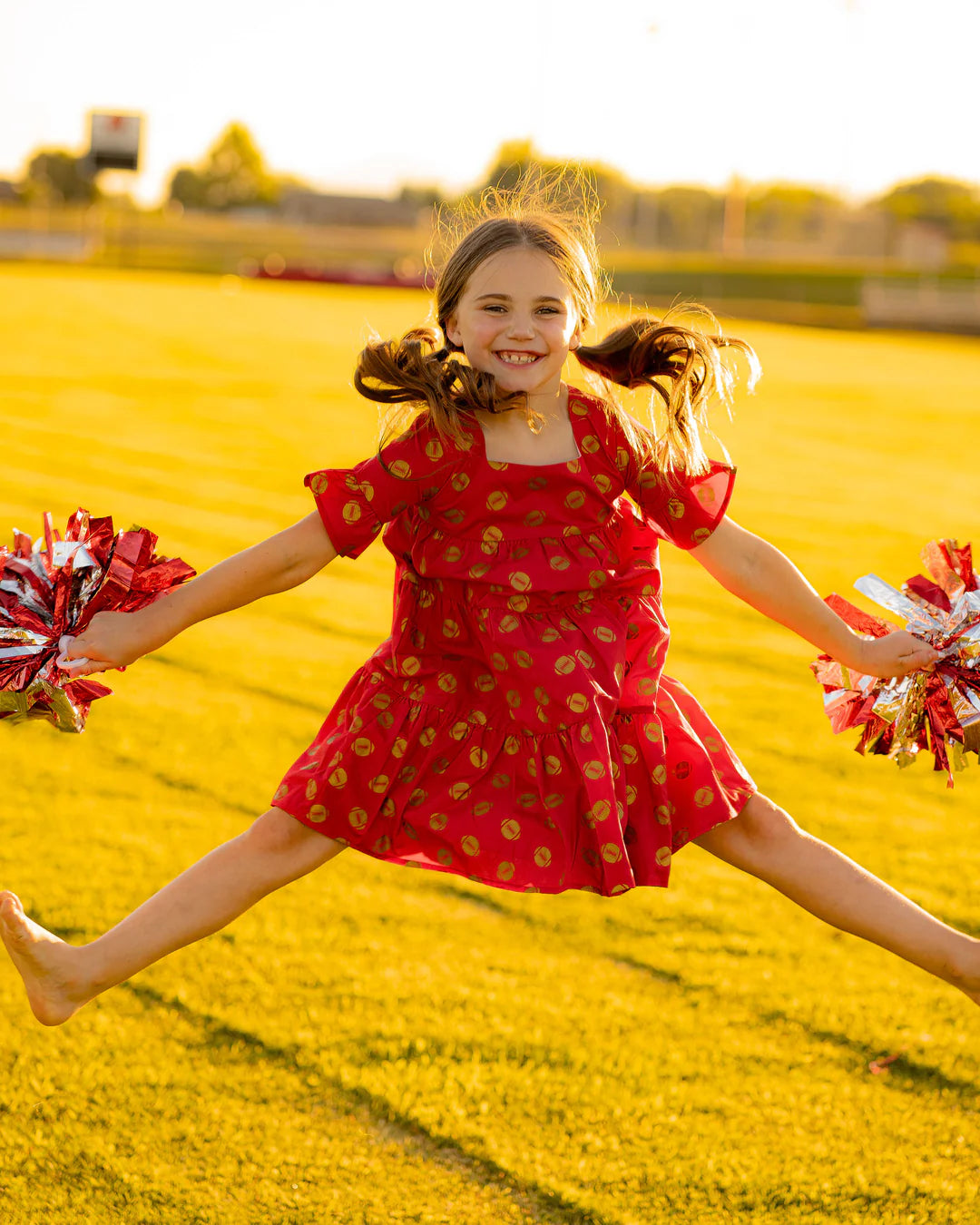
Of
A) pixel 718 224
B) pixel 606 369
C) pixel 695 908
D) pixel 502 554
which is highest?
pixel 718 224

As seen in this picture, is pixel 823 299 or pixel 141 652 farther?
pixel 823 299

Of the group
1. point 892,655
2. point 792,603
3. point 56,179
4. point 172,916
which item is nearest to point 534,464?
point 792,603

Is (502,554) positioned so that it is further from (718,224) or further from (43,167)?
(718,224)

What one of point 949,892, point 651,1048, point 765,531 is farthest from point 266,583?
point 765,531

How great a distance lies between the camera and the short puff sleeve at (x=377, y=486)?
7.77 ft

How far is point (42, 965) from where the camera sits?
2.45 metres

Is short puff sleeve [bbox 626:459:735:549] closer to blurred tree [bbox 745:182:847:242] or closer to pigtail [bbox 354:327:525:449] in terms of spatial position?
pigtail [bbox 354:327:525:449]

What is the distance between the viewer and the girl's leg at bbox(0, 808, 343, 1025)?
2428mm

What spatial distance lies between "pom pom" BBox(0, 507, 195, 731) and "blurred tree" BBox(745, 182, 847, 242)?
3303 inches

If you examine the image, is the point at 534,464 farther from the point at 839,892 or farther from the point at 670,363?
the point at 839,892

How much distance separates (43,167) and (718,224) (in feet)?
139

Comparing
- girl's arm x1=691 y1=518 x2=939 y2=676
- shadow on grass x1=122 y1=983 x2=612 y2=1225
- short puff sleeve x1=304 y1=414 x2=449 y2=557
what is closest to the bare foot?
shadow on grass x1=122 y1=983 x2=612 y2=1225

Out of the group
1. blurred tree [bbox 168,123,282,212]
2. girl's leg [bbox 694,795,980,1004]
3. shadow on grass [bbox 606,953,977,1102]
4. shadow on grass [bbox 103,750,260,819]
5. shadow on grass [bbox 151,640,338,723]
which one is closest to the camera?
girl's leg [bbox 694,795,980,1004]

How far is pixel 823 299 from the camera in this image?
156 ft
